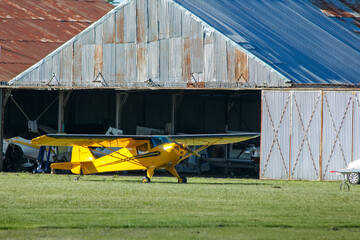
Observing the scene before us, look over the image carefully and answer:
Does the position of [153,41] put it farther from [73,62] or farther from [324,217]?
[324,217]

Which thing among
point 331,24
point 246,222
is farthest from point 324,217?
point 331,24

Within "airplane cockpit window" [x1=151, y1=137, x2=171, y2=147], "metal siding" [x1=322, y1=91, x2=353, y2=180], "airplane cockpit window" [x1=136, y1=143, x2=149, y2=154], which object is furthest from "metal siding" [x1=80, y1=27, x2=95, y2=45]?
"metal siding" [x1=322, y1=91, x2=353, y2=180]

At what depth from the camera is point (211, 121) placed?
45.2 metres

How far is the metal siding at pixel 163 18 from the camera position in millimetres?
34219

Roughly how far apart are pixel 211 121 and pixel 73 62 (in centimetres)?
1234

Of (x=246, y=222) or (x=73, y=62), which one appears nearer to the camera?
(x=246, y=222)

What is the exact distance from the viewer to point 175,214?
15.0 metres

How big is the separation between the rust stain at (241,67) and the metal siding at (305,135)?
267cm

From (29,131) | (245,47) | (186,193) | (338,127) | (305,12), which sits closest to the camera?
(186,193)

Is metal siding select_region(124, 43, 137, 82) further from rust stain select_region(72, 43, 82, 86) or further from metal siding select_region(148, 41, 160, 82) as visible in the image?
rust stain select_region(72, 43, 82, 86)

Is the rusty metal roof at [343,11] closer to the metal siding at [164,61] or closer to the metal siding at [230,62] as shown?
the metal siding at [230,62]

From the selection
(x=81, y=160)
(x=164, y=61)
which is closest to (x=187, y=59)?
(x=164, y=61)

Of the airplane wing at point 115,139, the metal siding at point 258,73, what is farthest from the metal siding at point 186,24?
the airplane wing at point 115,139

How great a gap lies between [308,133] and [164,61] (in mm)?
8139
